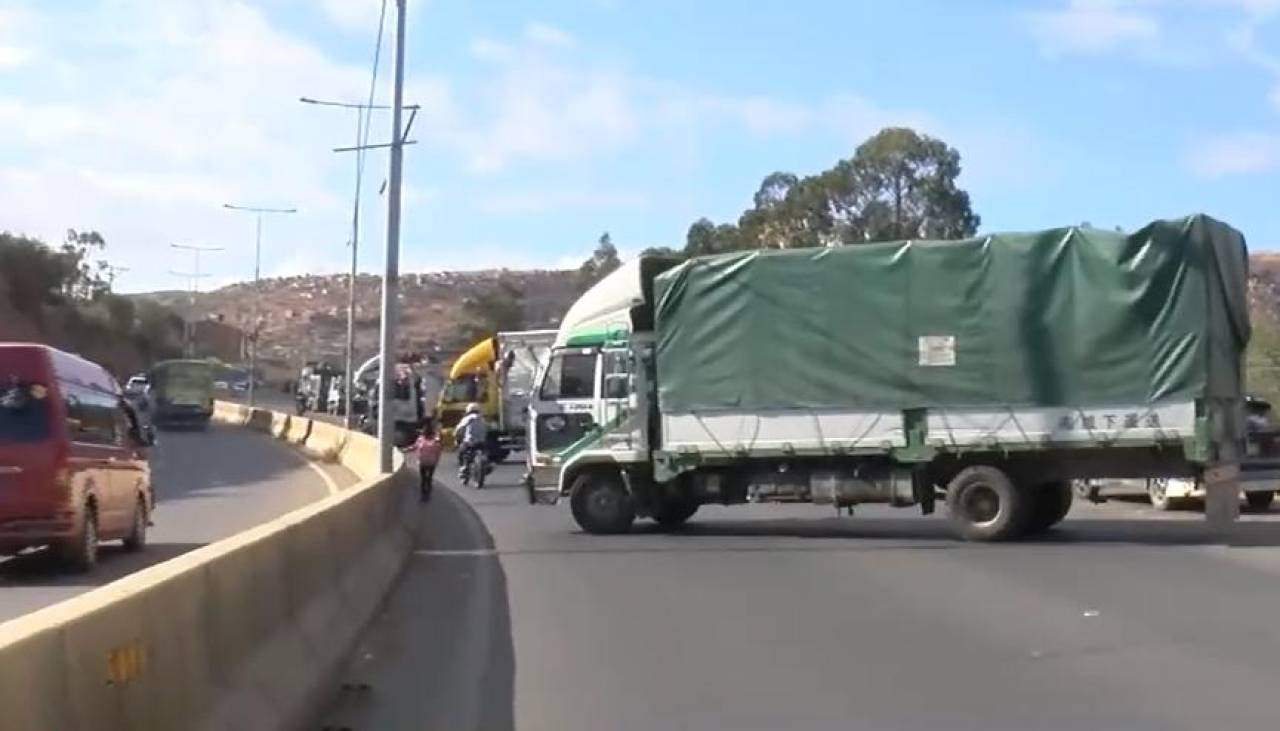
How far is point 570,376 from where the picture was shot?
26219 millimetres

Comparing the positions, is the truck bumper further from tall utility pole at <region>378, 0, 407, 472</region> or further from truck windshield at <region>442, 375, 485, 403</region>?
truck windshield at <region>442, 375, 485, 403</region>

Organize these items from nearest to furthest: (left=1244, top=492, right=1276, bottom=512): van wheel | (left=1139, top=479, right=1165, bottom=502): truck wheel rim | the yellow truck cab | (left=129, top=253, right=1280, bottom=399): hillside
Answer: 1. (left=1139, top=479, right=1165, bottom=502): truck wheel rim
2. (left=1244, top=492, right=1276, bottom=512): van wheel
3. the yellow truck cab
4. (left=129, top=253, right=1280, bottom=399): hillside

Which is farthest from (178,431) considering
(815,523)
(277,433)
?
(815,523)

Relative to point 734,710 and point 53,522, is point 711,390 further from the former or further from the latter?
point 734,710

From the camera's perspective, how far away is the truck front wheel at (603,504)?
23359 millimetres

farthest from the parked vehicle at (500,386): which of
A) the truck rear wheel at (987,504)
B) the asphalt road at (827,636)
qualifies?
the asphalt road at (827,636)

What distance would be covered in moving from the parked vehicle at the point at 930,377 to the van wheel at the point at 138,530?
5193 mm

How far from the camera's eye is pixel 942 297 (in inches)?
854

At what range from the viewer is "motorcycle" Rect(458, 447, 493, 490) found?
3550cm

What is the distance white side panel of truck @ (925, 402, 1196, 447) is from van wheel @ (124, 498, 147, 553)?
28.6ft

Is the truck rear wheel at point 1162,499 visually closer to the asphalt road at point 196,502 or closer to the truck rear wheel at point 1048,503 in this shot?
the truck rear wheel at point 1048,503

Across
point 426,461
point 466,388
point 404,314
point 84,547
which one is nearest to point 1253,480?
point 426,461

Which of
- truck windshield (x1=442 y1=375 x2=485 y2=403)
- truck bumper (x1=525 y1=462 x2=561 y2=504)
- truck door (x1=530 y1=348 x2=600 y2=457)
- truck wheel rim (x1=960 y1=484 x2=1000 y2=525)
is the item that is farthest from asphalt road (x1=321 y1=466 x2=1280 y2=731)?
truck windshield (x1=442 y1=375 x2=485 y2=403)

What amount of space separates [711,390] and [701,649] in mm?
10283
